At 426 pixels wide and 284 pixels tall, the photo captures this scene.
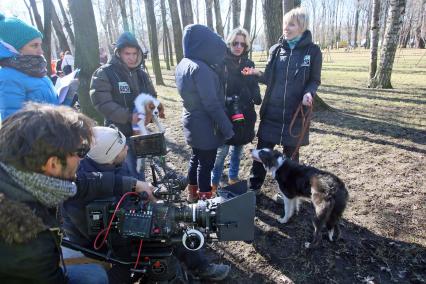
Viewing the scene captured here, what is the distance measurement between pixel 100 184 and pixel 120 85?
144cm

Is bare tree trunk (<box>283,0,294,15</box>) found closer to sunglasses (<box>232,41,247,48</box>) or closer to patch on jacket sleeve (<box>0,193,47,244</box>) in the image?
sunglasses (<box>232,41,247,48</box>)

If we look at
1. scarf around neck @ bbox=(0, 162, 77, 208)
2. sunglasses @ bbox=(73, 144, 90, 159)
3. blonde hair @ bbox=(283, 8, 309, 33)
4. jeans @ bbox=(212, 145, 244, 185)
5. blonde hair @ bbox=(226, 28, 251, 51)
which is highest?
blonde hair @ bbox=(283, 8, 309, 33)

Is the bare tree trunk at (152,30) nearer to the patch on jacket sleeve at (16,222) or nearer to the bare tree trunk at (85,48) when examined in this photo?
the bare tree trunk at (85,48)

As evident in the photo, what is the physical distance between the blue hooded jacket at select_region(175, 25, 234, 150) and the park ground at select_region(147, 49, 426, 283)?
1238 millimetres

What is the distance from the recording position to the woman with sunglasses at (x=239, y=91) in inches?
148

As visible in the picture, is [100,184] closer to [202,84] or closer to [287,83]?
[202,84]

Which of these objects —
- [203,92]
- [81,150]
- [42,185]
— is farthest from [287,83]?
[42,185]

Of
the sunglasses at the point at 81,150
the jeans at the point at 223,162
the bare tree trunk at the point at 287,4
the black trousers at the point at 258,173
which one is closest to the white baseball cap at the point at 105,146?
the sunglasses at the point at 81,150

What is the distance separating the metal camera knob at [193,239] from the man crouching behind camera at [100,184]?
0.39 meters

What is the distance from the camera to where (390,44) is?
9648 millimetres

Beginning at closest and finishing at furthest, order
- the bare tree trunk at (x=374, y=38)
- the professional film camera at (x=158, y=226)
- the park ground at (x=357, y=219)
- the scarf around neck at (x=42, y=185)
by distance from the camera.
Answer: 1. the scarf around neck at (x=42, y=185)
2. the professional film camera at (x=158, y=226)
3. the park ground at (x=357, y=219)
4. the bare tree trunk at (x=374, y=38)

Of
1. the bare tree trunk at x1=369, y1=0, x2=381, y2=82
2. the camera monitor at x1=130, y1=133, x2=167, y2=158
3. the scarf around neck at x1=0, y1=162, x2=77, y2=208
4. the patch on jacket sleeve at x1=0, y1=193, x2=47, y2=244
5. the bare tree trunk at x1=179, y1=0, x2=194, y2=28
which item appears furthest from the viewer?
the bare tree trunk at x1=179, y1=0, x2=194, y2=28

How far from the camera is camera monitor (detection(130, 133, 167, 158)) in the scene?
8.52ft

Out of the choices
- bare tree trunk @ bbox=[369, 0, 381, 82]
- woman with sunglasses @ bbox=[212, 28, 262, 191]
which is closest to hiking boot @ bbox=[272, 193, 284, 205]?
woman with sunglasses @ bbox=[212, 28, 262, 191]
